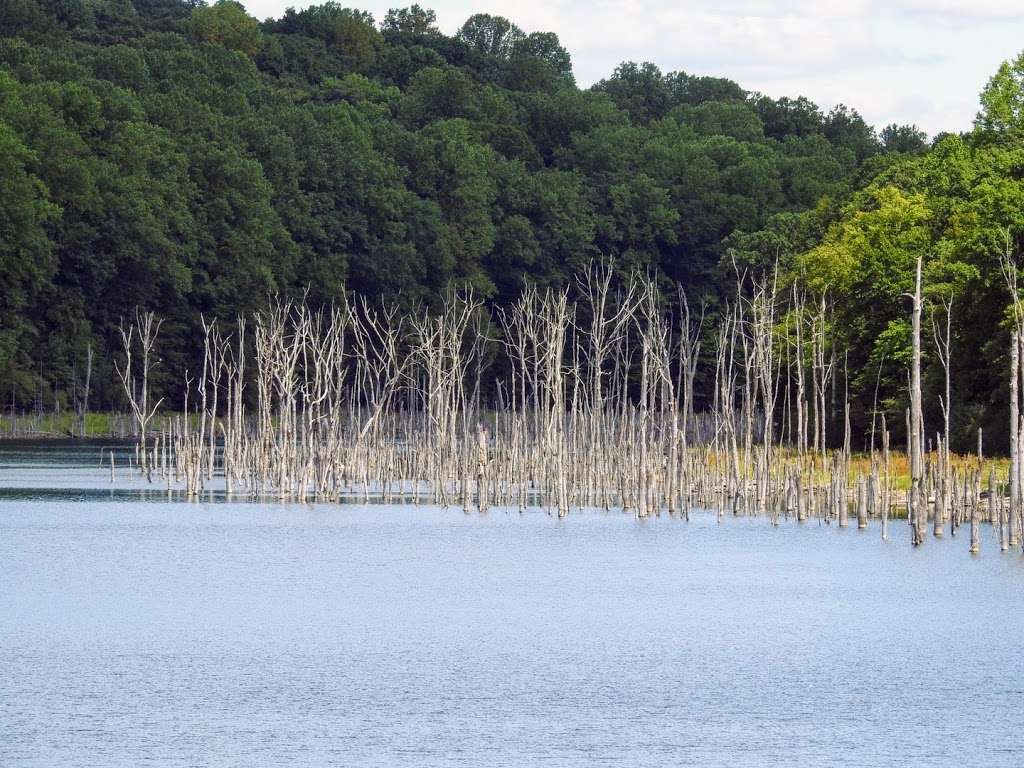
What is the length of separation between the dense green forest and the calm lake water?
1501 centimetres

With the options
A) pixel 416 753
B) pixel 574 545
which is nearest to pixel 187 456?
pixel 574 545

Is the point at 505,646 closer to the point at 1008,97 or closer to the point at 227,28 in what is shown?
the point at 1008,97

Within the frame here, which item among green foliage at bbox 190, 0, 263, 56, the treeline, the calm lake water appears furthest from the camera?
green foliage at bbox 190, 0, 263, 56

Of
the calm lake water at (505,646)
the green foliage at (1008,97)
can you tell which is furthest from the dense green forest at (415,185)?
the calm lake water at (505,646)

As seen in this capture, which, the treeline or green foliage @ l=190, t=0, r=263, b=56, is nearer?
the treeline

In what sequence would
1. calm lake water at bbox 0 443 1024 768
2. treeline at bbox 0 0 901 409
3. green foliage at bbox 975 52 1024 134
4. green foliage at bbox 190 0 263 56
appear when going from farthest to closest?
green foliage at bbox 190 0 263 56
treeline at bbox 0 0 901 409
green foliage at bbox 975 52 1024 134
calm lake water at bbox 0 443 1024 768

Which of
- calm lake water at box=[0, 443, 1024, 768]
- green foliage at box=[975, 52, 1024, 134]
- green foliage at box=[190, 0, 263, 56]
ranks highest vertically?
green foliage at box=[190, 0, 263, 56]

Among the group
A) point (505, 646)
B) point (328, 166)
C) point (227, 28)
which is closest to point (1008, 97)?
point (505, 646)

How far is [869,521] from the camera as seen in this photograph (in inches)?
1624

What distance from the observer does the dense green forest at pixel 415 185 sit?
199ft

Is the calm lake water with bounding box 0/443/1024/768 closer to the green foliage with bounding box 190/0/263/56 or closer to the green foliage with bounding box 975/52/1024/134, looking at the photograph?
the green foliage with bounding box 975/52/1024/134

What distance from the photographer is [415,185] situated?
12144 cm

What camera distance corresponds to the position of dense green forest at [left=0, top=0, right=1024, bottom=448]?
60531mm

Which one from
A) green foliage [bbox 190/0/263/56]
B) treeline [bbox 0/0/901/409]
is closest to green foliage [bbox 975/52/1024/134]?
treeline [bbox 0/0/901/409]
